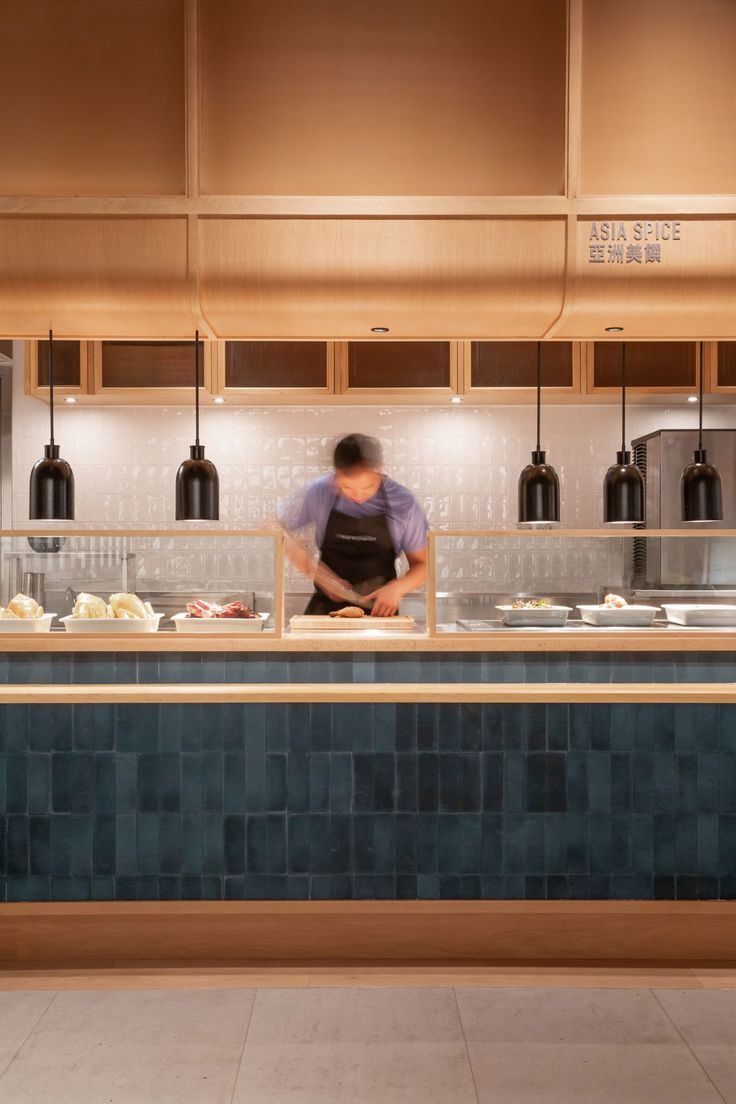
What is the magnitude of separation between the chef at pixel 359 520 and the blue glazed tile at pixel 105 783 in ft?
4.67

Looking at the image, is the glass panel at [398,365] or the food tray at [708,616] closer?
the food tray at [708,616]

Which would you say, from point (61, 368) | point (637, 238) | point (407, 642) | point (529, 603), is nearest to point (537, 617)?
point (529, 603)

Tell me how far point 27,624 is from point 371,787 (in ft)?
3.77

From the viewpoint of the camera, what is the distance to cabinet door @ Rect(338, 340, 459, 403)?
467 cm

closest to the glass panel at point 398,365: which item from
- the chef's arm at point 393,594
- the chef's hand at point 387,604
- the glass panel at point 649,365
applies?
the glass panel at point 649,365

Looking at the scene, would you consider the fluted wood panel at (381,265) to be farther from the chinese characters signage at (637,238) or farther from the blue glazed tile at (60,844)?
the blue glazed tile at (60,844)

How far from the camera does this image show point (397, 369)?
184 inches

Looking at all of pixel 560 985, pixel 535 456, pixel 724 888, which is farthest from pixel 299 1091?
pixel 535 456

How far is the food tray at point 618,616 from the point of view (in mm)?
2521

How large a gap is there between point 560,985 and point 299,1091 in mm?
844

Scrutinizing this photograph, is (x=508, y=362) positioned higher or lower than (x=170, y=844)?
higher

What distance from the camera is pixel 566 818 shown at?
8.26ft

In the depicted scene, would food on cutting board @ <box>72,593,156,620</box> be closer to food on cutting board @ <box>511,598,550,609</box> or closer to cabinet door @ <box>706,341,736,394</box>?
food on cutting board @ <box>511,598,550,609</box>

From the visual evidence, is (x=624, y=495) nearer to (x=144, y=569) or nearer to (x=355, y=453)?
(x=355, y=453)
